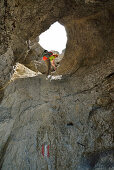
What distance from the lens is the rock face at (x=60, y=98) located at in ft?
12.9

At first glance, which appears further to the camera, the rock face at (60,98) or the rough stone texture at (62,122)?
the rock face at (60,98)

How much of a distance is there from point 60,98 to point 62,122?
3.87 ft

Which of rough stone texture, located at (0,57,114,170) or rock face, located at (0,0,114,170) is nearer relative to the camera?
rough stone texture, located at (0,57,114,170)

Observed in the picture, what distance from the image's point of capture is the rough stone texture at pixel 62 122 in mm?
3832

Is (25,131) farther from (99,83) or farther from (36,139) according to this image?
(99,83)

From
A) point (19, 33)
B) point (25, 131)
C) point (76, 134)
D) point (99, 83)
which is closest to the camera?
point (76, 134)

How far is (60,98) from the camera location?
18.2 feet

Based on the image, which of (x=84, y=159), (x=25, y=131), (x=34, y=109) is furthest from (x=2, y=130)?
(x=84, y=159)

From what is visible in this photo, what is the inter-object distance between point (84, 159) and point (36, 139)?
1777 millimetres

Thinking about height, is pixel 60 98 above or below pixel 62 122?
above

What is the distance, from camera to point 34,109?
527 centimetres

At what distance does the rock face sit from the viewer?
12.9 ft

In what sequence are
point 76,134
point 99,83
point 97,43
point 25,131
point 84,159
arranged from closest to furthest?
point 84,159, point 76,134, point 25,131, point 99,83, point 97,43

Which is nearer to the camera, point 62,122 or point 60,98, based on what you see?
point 62,122
